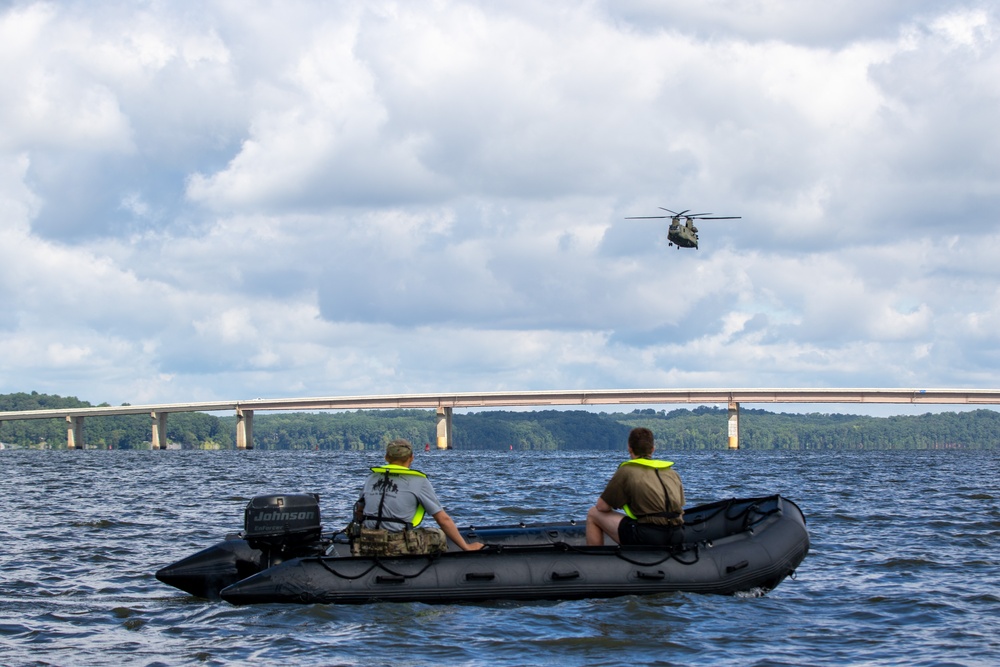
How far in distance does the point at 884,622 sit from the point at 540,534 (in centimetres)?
433

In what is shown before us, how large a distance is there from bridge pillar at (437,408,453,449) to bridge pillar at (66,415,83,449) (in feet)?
160

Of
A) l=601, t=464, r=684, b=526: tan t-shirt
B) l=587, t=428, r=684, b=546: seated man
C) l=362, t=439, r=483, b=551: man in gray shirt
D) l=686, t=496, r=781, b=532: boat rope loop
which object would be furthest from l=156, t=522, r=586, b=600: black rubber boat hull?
l=686, t=496, r=781, b=532: boat rope loop

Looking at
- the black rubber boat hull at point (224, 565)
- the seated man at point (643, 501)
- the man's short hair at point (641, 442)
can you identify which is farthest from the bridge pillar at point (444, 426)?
the man's short hair at point (641, 442)

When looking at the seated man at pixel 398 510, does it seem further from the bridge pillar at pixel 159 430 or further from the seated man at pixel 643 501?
the bridge pillar at pixel 159 430

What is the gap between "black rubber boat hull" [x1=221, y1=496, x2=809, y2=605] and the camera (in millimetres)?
12023

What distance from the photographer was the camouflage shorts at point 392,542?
12.2m

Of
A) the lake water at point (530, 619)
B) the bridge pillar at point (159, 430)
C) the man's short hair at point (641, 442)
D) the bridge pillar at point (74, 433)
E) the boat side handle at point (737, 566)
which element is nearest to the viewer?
the lake water at point (530, 619)

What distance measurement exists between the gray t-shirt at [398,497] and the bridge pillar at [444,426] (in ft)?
344

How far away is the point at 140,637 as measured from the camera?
Answer: 11156mm

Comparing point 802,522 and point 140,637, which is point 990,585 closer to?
point 802,522

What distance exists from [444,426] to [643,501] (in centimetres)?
10542

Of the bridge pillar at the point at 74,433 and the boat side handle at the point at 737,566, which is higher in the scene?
the bridge pillar at the point at 74,433

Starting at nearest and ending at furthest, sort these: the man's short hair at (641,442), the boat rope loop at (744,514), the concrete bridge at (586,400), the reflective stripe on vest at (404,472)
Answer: the reflective stripe on vest at (404,472)
the man's short hair at (641,442)
the boat rope loop at (744,514)
the concrete bridge at (586,400)

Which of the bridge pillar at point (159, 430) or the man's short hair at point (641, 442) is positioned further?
the bridge pillar at point (159, 430)
